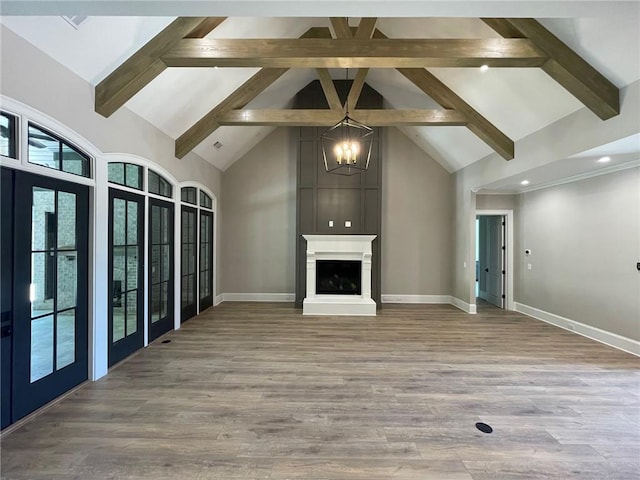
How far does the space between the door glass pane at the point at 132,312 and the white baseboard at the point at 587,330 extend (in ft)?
22.8

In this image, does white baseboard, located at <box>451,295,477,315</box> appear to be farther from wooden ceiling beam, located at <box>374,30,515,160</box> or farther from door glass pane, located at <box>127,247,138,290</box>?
door glass pane, located at <box>127,247,138,290</box>

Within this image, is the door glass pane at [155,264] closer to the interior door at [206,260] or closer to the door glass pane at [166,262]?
the door glass pane at [166,262]

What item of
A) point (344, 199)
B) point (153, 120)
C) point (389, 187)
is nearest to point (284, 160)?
point (344, 199)

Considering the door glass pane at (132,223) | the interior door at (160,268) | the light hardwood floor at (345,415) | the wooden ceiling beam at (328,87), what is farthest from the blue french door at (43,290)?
the wooden ceiling beam at (328,87)

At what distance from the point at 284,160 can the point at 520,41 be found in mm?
5257

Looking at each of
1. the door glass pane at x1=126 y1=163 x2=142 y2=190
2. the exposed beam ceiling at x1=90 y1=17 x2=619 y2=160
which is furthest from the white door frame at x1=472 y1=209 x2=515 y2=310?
the door glass pane at x1=126 y1=163 x2=142 y2=190

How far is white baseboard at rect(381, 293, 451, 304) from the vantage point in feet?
24.6

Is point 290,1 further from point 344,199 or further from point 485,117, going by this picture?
point 344,199

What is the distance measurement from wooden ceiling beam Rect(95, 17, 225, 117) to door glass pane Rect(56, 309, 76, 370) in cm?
225

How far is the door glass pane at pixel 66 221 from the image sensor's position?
9.70 ft

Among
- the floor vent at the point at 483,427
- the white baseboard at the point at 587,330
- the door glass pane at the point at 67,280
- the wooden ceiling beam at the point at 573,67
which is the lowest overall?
the floor vent at the point at 483,427

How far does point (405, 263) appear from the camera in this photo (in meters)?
7.57

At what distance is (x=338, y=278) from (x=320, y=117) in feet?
12.0

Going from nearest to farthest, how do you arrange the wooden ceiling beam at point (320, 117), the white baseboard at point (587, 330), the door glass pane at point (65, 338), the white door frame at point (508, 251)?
the door glass pane at point (65, 338) < the white baseboard at point (587, 330) < the wooden ceiling beam at point (320, 117) < the white door frame at point (508, 251)
